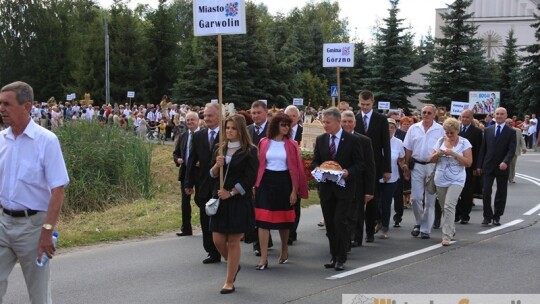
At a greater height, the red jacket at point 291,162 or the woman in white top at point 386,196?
the red jacket at point 291,162

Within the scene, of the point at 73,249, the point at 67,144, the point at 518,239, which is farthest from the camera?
the point at 67,144

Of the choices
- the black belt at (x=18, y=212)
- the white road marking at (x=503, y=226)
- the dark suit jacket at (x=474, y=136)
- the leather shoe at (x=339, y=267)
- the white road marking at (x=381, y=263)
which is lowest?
the white road marking at (x=503, y=226)

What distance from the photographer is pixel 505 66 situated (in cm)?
5834

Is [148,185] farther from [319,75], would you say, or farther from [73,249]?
[319,75]

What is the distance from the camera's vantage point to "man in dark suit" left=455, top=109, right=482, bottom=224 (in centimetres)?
1295

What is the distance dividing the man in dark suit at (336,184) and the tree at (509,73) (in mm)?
50409

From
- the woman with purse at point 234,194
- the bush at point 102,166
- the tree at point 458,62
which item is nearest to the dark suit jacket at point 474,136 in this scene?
the woman with purse at point 234,194

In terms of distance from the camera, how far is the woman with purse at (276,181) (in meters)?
9.05

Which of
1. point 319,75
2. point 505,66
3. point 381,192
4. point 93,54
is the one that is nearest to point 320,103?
point 319,75

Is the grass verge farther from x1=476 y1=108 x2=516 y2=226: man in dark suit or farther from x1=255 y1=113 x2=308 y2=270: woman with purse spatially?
x1=476 y1=108 x2=516 y2=226: man in dark suit

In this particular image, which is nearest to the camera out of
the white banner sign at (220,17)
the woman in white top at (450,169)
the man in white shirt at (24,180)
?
the man in white shirt at (24,180)

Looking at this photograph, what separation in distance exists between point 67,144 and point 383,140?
8.55m

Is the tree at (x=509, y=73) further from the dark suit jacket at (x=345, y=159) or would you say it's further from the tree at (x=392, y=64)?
the dark suit jacket at (x=345, y=159)

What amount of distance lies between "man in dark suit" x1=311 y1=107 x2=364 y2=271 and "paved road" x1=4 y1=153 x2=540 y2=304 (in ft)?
1.13
